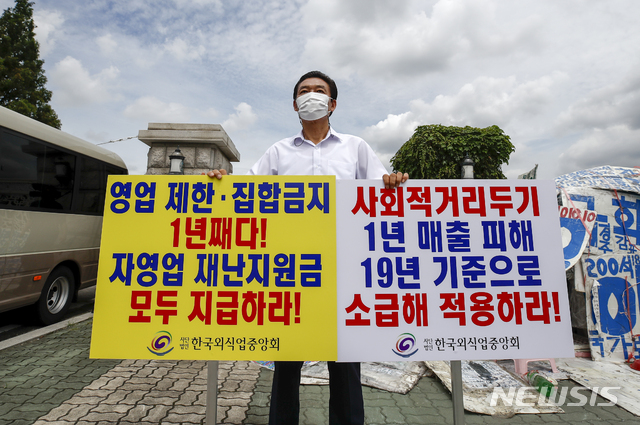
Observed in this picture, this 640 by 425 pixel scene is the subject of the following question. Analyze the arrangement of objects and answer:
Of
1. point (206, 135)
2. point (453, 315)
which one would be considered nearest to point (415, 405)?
point (453, 315)

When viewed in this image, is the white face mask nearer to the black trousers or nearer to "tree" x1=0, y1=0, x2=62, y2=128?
the black trousers

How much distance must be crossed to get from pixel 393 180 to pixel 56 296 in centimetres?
559

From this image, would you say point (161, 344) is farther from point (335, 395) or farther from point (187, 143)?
point (187, 143)

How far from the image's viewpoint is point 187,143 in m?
6.91

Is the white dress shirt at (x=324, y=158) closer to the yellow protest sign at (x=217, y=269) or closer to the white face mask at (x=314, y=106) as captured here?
the white face mask at (x=314, y=106)

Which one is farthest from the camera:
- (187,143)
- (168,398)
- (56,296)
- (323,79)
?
(187,143)

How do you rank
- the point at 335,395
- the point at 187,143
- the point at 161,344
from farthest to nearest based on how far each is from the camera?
1. the point at 187,143
2. the point at 335,395
3. the point at 161,344

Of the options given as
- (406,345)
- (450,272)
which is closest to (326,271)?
(406,345)

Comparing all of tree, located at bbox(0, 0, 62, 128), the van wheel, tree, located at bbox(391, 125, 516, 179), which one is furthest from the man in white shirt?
tree, located at bbox(0, 0, 62, 128)

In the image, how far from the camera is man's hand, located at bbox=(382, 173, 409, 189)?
1.76 meters

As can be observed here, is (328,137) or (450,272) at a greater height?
(328,137)

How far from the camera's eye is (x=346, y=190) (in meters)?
1.78

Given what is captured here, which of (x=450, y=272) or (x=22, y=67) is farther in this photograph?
(x=22, y=67)

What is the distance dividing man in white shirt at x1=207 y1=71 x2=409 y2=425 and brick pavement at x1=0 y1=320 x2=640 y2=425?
25.3 inches
